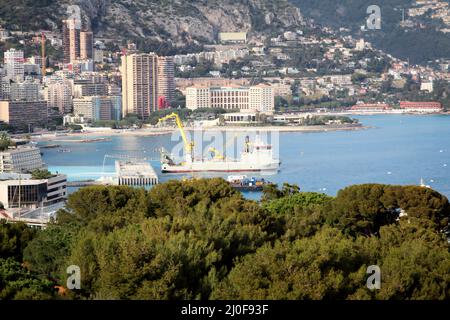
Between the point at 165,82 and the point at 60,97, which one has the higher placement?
the point at 165,82

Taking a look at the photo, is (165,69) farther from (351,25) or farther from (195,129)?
(351,25)

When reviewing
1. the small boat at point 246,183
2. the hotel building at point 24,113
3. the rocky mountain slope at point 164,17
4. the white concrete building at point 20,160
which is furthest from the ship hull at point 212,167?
the rocky mountain slope at point 164,17

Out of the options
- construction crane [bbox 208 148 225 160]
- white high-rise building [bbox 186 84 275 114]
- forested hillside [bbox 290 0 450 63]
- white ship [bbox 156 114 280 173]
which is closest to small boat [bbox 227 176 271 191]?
white ship [bbox 156 114 280 173]

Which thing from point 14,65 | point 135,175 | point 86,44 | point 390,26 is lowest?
point 135,175

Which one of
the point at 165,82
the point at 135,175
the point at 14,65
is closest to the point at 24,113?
the point at 14,65

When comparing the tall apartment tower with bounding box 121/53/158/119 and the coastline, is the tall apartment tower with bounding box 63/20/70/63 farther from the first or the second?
the coastline

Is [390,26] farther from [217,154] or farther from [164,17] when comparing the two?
[217,154]

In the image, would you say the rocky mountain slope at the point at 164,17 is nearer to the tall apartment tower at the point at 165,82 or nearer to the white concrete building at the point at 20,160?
the tall apartment tower at the point at 165,82
